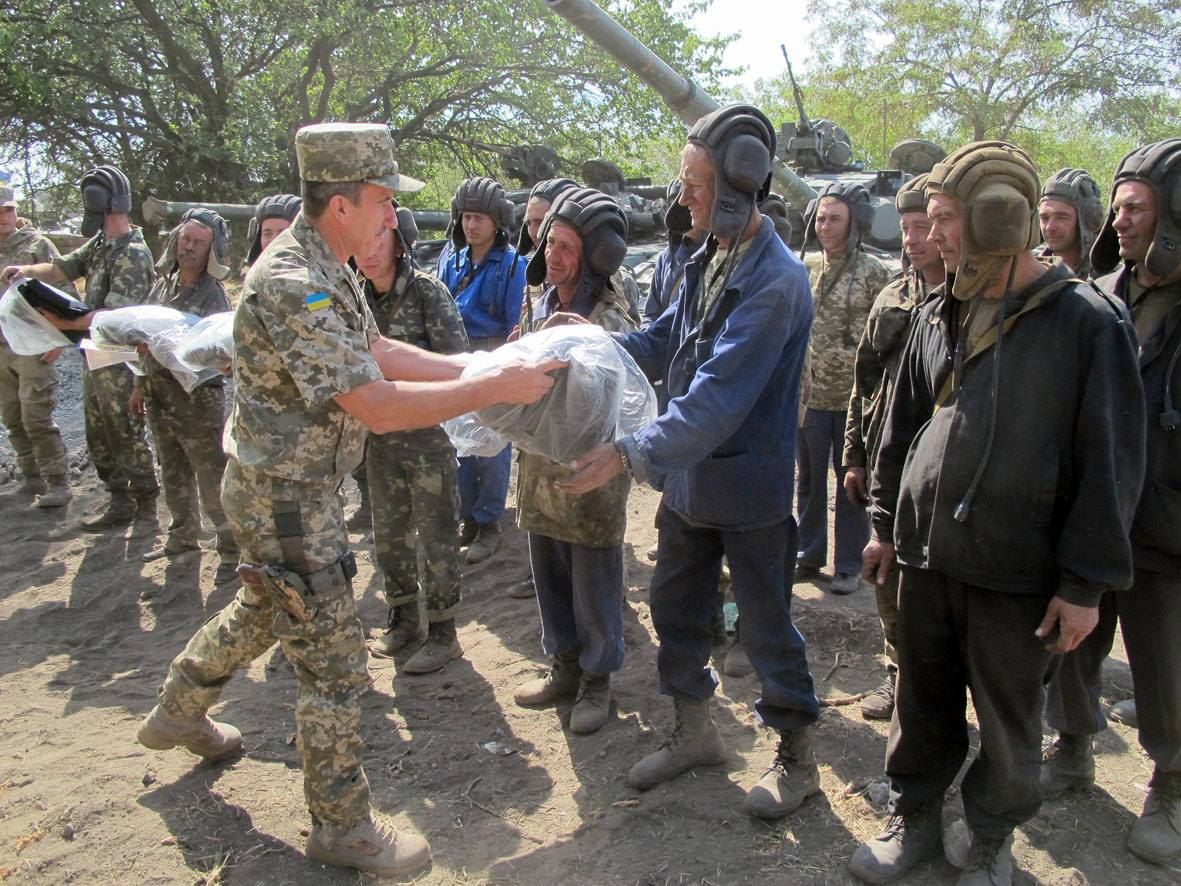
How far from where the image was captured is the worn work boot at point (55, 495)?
7.25 m

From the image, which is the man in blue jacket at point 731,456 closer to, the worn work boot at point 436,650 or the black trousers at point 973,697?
the black trousers at point 973,697

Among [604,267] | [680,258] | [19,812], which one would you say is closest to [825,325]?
[680,258]

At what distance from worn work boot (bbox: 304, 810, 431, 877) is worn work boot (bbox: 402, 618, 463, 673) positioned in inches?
55.5

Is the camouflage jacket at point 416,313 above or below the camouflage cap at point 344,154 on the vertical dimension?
below

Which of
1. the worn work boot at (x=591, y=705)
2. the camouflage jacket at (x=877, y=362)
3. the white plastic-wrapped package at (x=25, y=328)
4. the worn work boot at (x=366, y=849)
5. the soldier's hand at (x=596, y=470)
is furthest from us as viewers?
the white plastic-wrapped package at (x=25, y=328)

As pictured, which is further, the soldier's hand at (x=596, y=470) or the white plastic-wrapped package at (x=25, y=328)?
the white plastic-wrapped package at (x=25, y=328)

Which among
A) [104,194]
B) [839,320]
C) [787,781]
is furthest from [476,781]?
[104,194]

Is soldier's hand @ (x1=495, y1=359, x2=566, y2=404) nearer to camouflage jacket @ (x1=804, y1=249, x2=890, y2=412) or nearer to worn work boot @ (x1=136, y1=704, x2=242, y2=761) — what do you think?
worn work boot @ (x1=136, y1=704, x2=242, y2=761)

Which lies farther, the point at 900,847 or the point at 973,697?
the point at 900,847

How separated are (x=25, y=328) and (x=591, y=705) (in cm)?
412

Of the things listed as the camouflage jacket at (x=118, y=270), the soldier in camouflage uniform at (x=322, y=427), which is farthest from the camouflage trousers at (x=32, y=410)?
the soldier in camouflage uniform at (x=322, y=427)

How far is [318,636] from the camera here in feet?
10.2

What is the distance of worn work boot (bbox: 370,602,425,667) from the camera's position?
16.0 ft

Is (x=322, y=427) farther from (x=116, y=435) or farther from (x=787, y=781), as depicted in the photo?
(x=116, y=435)
